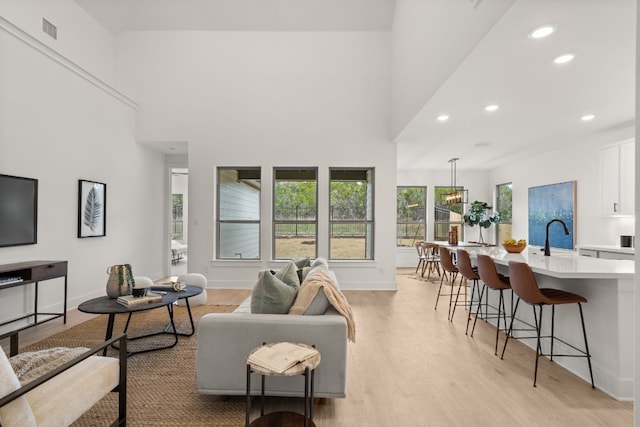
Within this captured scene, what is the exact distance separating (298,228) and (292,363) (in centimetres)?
473

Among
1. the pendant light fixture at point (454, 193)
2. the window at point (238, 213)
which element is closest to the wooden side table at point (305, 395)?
the window at point (238, 213)

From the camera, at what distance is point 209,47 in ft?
20.8

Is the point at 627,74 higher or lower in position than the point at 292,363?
higher

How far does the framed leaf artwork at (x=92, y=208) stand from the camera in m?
4.80

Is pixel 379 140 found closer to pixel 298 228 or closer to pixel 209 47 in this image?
pixel 298 228

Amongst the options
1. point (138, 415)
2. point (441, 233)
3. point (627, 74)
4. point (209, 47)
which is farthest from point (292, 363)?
point (441, 233)

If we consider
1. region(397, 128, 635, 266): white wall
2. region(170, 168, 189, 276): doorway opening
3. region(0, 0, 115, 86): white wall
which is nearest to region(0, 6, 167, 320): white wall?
region(0, 0, 115, 86): white wall

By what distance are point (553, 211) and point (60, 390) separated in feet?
24.7

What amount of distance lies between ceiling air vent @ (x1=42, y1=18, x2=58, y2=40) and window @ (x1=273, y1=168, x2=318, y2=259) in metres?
3.70

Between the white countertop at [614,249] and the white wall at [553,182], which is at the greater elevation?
the white wall at [553,182]

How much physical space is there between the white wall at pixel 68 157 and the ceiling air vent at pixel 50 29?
287mm

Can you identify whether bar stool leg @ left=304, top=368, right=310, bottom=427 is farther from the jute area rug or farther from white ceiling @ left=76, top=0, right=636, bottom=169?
white ceiling @ left=76, top=0, right=636, bottom=169

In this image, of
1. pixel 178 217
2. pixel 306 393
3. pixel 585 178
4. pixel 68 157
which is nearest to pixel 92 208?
pixel 68 157

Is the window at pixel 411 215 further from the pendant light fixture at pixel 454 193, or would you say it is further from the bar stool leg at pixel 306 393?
the bar stool leg at pixel 306 393
